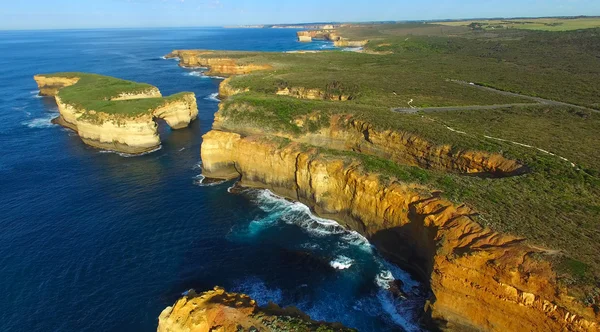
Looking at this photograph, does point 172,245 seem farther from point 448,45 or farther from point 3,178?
point 448,45

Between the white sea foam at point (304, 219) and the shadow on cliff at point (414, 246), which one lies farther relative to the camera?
the white sea foam at point (304, 219)

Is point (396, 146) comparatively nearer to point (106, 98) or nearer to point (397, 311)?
point (397, 311)

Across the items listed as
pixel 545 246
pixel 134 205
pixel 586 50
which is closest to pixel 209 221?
pixel 134 205

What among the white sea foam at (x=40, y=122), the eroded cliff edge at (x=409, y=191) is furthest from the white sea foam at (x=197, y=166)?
the white sea foam at (x=40, y=122)

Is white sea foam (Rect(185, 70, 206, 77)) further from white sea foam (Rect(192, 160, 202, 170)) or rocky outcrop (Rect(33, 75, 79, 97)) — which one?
white sea foam (Rect(192, 160, 202, 170))

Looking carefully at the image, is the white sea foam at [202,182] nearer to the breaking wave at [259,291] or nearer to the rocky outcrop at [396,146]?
the rocky outcrop at [396,146]

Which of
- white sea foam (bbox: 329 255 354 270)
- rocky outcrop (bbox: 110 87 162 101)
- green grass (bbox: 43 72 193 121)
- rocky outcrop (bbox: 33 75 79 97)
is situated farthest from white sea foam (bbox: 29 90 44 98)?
white sea foam (bbox: 329 255 354 270)

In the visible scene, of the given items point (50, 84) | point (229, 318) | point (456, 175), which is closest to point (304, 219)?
point (456, 175)
